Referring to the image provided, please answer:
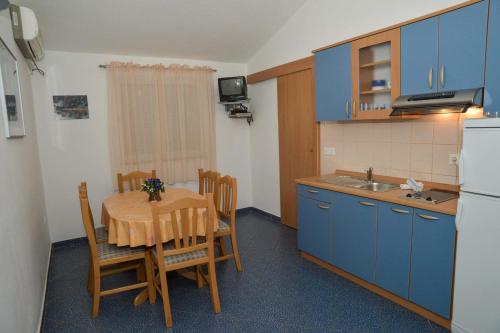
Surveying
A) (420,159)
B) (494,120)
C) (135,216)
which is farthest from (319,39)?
(135,216)

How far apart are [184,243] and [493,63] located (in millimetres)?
2465

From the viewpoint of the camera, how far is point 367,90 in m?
3.03

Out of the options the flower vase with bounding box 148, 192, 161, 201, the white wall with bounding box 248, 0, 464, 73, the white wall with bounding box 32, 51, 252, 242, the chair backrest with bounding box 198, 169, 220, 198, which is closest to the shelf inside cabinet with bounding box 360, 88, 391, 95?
the white wall with bounding box 248, 0, 464, 73

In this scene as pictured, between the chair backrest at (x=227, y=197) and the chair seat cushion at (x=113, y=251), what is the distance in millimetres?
908

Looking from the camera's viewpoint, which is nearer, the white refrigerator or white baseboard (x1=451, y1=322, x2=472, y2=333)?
the white refrigerator

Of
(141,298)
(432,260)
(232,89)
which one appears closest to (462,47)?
(432,260)

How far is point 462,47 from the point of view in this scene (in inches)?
87.6

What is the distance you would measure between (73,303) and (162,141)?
7.57 feet

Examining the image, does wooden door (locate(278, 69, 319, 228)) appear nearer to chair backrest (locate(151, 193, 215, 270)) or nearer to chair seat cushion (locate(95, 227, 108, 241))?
chair backrest (locate(151, 193, 215, 270))

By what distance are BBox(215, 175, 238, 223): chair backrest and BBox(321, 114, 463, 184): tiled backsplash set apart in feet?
4.20

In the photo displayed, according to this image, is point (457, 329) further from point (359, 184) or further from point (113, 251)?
point (113, 251)

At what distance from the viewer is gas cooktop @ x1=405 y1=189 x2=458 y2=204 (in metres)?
2.37

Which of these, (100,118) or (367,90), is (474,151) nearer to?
(367,90)

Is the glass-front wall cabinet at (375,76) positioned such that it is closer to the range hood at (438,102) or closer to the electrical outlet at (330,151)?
the range hood at (438,102)
